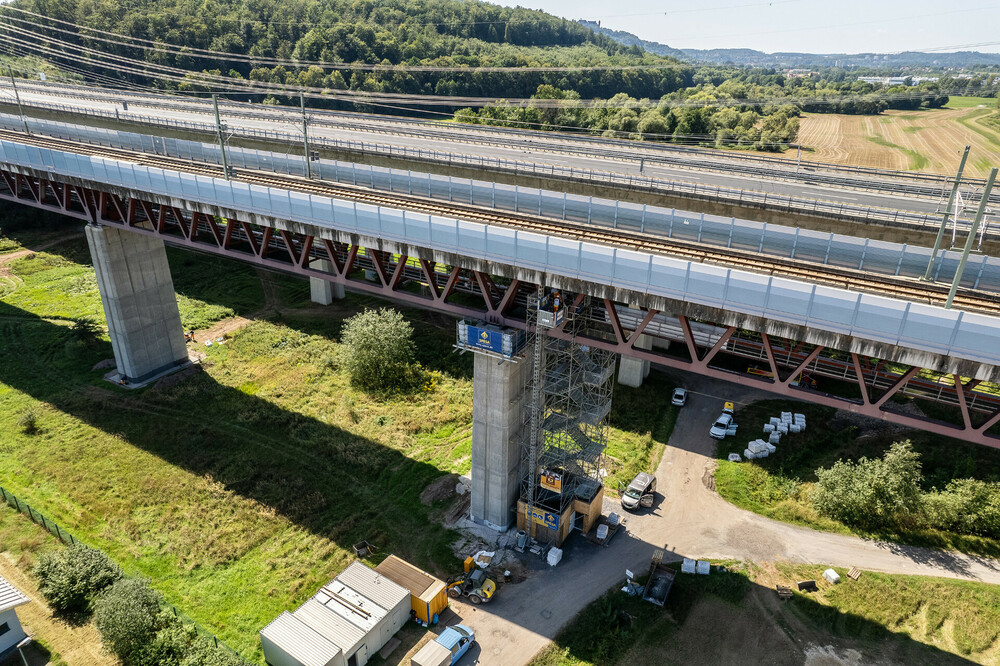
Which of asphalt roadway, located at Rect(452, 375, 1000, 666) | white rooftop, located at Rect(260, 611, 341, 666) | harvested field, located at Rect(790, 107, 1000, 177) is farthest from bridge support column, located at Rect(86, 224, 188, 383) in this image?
harvested field, located at Rect(790, 107, 1000, 177)

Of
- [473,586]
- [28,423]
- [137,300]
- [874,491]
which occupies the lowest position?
[473,586]

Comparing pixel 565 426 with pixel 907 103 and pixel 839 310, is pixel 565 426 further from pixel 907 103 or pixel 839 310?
pixel 907 103

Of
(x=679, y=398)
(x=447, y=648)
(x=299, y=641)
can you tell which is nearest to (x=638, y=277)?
(x=447, y=648)

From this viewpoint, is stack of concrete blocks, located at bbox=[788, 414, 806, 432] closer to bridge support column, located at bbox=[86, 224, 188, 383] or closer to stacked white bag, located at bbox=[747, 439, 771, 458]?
stacked white bag, located at bbox=[747, 439, 771, 458]

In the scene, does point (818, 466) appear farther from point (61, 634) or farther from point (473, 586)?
point (61, 634)

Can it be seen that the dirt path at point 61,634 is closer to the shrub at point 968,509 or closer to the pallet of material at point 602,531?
the pallet of material at point 602,531

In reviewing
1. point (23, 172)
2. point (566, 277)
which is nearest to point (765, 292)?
point (566, 277)
